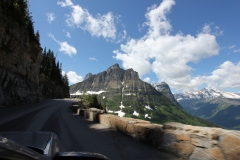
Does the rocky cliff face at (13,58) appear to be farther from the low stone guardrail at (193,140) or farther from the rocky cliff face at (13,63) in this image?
the low stone guardrail at (193,140)

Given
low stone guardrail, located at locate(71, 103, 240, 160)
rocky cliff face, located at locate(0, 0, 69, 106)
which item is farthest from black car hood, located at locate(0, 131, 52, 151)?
rocky cliff face, located at locate(0, 0, 69, 106)

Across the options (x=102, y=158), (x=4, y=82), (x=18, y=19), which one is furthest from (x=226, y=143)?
(x=18, y=19)

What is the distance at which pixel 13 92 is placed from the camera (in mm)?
32625

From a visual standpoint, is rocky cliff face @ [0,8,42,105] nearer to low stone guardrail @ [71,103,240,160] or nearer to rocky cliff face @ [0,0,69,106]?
rocky cliff face @ [0,0,69,106]

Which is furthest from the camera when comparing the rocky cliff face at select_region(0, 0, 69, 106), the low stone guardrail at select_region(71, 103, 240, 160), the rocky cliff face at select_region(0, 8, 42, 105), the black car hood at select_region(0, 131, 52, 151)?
the rocky cliff face at select_region(0, 0, 69, 106)

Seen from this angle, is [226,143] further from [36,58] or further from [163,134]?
[36,58]

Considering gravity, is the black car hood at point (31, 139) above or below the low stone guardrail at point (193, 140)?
above

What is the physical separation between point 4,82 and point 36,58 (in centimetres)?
2588

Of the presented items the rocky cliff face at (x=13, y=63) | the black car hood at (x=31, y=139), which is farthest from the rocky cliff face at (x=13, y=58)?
the black car hood at (x=31, y=139)

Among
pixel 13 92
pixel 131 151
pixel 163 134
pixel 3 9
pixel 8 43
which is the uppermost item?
pixel 3 9

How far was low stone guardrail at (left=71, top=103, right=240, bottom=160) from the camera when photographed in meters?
5.61

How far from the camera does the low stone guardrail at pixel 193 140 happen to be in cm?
561

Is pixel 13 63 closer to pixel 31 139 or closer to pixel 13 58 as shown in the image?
pixel 13 58

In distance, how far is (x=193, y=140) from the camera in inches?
266
